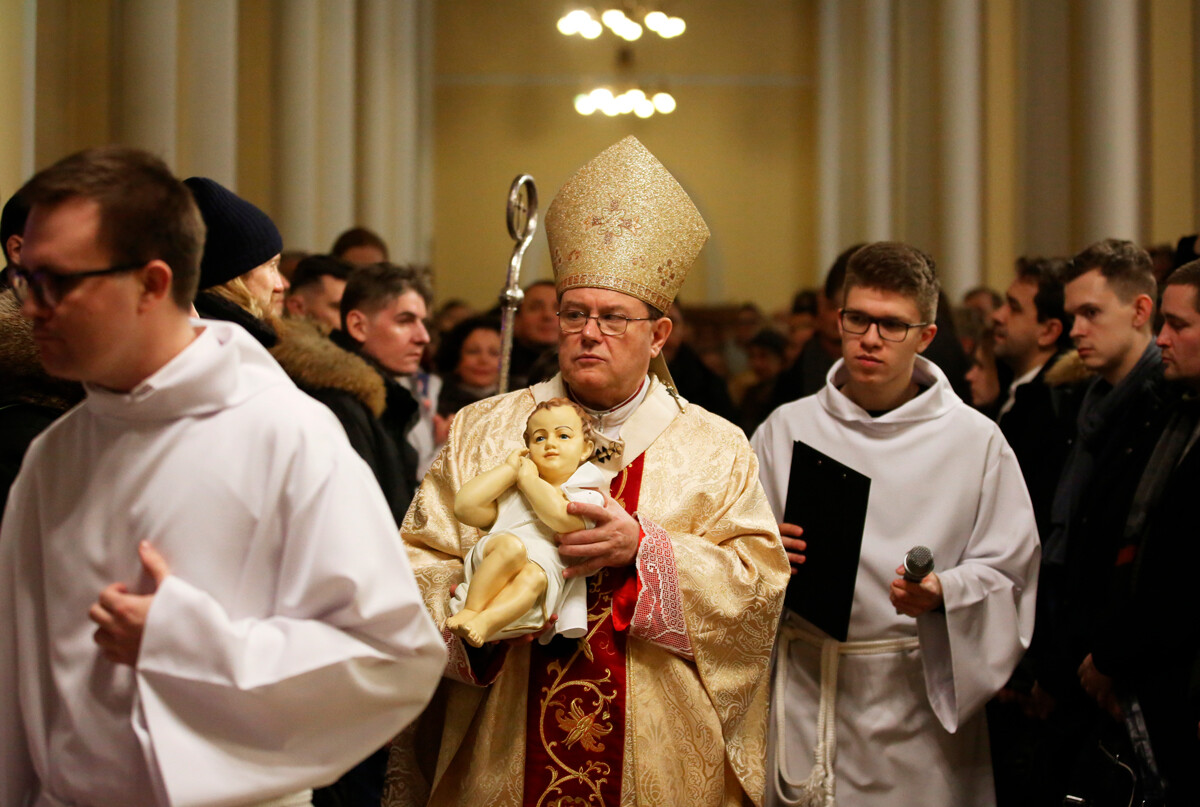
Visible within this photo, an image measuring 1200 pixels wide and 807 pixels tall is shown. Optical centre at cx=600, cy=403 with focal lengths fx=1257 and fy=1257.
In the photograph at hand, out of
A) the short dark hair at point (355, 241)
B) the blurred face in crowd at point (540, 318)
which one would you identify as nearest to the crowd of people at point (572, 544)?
the blurred face in crowd at point (540, 318)

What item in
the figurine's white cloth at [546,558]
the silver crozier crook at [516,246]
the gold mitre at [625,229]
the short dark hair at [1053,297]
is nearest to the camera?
the figurine's white cloth at [546,558]

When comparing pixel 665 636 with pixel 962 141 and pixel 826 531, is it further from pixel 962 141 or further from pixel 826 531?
pixel 962 141

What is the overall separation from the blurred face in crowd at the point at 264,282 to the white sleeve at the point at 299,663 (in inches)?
59.8

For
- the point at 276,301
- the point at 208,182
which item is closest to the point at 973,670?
the point at 276,301

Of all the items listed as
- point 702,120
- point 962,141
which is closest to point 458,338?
point 962,141

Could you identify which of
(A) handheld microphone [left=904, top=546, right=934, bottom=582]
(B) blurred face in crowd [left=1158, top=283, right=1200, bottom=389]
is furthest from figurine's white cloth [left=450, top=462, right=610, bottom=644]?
(B) blurred face in crowd [left=1158, top=283, right=1200, bottom=389]

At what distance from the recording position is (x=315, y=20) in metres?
10.6

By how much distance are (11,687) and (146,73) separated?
206 inches

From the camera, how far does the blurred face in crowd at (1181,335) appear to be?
3447mm

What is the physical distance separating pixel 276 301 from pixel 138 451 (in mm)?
1680

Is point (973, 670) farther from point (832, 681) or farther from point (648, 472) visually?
point (648, 472)

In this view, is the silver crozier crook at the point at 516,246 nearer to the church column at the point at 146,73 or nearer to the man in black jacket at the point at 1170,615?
the man in black jacket at the point at 1170,615

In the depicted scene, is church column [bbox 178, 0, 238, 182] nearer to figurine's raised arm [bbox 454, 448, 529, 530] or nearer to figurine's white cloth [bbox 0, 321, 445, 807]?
figurine's raised arm [bbox 454, 448, 529, 530]

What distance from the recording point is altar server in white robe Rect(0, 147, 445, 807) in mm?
1854
